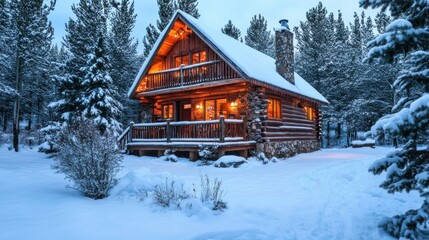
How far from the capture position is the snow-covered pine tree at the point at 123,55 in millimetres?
29219

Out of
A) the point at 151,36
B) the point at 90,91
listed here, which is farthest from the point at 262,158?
the point at 151,36

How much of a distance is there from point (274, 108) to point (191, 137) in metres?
5.68

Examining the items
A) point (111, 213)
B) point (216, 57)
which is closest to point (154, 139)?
point (216, 57)

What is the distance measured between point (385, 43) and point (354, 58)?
31.1 meters

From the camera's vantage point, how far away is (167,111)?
63.4ft

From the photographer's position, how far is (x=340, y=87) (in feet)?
102

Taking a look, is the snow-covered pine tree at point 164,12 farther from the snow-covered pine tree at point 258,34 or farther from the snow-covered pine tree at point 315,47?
the snow-covered pine tree at point 315,47

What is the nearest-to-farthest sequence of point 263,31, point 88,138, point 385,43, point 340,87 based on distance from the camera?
1. point 385,43
2. point 88,138
3. point 340,87
4. point 263,31

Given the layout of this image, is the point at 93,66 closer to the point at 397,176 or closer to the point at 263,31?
the point at 397,176

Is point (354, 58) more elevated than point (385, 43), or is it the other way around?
point (354, 58)

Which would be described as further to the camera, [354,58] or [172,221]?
[354,58]

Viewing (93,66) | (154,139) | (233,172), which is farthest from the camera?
(93,66)

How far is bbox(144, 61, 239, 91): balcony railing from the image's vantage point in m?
15.0

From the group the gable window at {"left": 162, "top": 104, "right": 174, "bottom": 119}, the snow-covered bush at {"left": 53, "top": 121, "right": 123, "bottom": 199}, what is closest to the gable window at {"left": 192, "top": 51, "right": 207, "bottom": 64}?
the gable window at {"left": 162, "top": 104, "right": 174, "bottom": 119}
